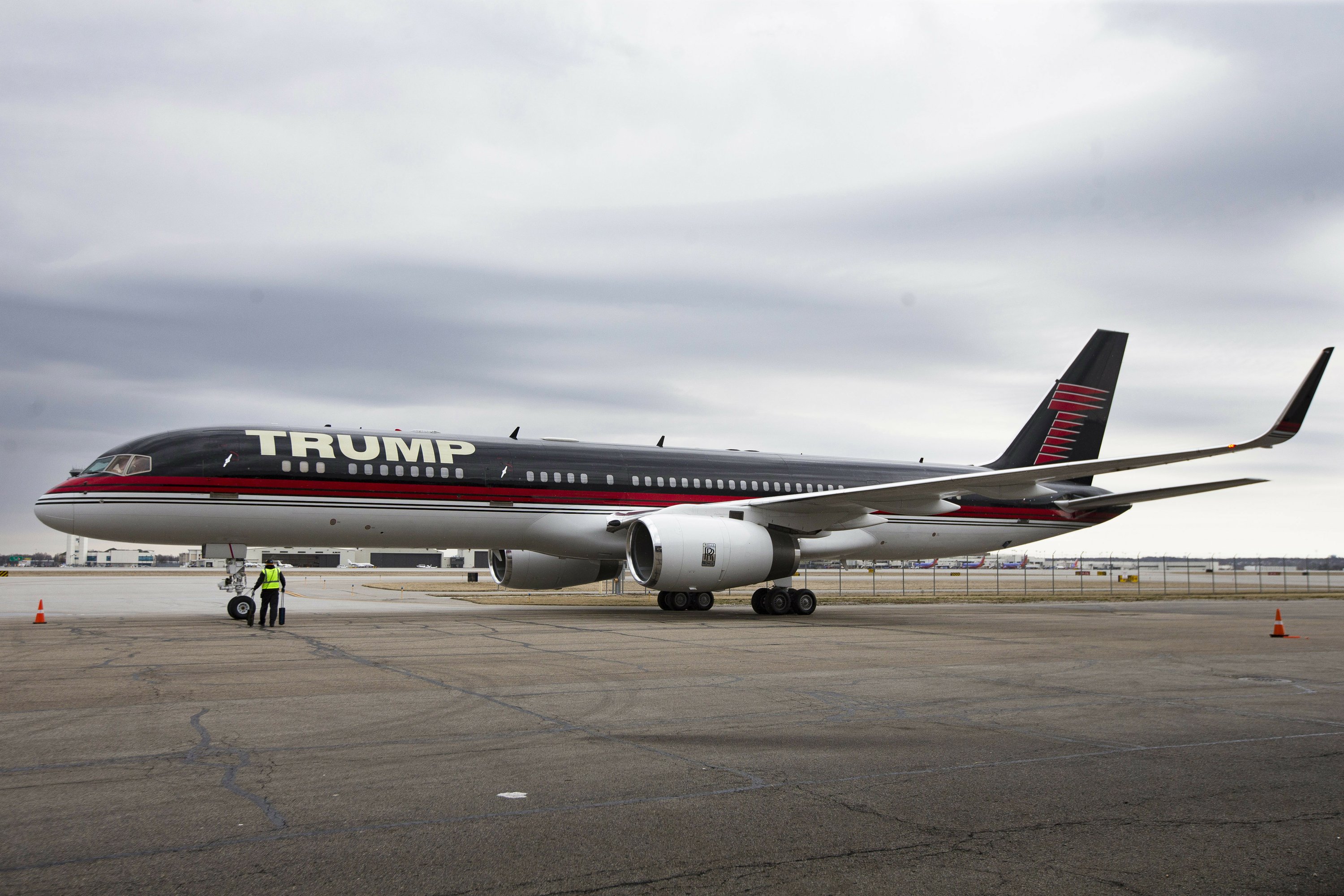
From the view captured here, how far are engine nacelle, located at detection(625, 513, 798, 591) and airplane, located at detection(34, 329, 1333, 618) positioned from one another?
1.4 inches

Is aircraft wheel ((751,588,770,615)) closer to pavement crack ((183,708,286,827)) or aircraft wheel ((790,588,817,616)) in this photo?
aircraft wheel ((790,588,817,616))

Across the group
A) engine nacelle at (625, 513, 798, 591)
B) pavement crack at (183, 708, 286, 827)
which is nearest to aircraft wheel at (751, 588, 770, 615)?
engine nacelle at (625, 513, 798, 591)

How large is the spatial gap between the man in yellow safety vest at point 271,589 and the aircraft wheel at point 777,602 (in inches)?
411

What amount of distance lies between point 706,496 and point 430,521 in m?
6.72

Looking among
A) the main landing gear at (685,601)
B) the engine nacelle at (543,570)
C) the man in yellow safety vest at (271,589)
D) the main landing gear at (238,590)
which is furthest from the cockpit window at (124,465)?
the main landing gear at (685,601)

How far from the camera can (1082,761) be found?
6.65m

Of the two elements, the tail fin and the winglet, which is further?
the tail fin

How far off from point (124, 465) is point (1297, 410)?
21.4 metres

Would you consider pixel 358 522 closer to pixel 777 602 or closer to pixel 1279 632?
pixel 777 602

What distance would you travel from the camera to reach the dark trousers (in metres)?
17.3

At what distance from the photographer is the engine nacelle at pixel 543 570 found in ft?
79.2

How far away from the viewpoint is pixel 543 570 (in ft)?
79.8

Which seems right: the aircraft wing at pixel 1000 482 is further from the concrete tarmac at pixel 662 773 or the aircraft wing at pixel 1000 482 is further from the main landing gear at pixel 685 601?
the concrete tarmac at pixel 662 773

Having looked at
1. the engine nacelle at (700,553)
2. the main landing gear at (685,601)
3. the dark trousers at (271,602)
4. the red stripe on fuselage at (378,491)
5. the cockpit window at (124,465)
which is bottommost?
the main landing gear at (685,601)
